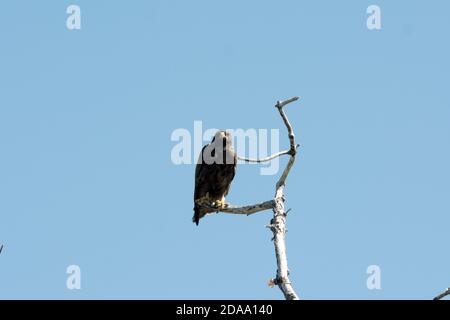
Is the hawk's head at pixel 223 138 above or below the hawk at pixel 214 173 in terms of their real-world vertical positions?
above

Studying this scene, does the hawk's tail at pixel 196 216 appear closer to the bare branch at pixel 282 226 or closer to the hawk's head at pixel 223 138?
the hawk's head at pixel 223 138

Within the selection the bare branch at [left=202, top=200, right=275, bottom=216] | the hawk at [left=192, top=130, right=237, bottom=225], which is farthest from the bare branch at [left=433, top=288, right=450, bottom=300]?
the hawk at [left=192, top=130, right=237, bottom=225]

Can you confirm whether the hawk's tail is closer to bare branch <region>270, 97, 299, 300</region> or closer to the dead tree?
the dead tree

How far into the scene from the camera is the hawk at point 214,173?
12.9m

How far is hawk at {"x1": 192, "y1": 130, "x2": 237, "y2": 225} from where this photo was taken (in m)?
12.9

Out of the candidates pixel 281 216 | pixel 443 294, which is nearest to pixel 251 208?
pixel 281 216

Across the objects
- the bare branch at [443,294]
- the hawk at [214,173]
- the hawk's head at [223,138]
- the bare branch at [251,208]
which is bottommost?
the bare branch at [443,294]

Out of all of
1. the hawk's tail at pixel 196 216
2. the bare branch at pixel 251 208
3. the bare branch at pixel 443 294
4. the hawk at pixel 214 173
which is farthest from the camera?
the hawk's tail at pixel 196 216

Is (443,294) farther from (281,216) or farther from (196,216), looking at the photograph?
(196,216)

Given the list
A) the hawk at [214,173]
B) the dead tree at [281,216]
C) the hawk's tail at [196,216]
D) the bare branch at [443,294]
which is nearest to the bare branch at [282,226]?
the dead tree at [281,216]

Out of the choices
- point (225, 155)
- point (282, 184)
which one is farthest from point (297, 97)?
point (225, 155)

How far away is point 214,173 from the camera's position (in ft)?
42.4
